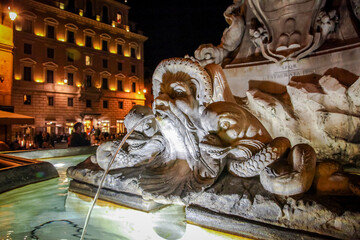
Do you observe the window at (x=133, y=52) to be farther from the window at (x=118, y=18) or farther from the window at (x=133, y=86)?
the window at (x=118, y=18)

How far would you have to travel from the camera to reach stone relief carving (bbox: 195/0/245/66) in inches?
163

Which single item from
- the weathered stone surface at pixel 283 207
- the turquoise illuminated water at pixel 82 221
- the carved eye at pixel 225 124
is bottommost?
the turquoise illuminated water at pixel 82 221

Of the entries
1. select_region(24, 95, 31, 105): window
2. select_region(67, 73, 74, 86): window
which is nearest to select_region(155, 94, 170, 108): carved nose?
select_region(24, 95, 31, 105): window

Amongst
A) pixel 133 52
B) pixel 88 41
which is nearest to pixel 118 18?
pixel 133 52

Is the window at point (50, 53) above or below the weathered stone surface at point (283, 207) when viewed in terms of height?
above

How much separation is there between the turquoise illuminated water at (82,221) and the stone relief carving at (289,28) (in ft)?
8.36

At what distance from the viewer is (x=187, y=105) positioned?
108 inches

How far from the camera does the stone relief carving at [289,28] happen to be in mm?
3291

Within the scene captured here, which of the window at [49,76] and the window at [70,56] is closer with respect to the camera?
the window at [49,76]

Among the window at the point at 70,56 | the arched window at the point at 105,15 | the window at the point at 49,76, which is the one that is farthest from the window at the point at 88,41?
the window at the point at 49,76

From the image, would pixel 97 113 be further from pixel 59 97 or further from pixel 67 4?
pixel 67 4

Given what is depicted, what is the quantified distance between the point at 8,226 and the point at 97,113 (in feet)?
98.2

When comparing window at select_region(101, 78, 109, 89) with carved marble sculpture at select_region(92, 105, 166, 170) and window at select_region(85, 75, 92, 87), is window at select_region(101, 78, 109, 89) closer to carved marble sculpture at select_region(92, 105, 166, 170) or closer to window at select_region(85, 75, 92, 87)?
window at select_region(85, 75, 92, 87)

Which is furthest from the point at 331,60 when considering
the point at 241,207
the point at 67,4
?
the point at 67,4
